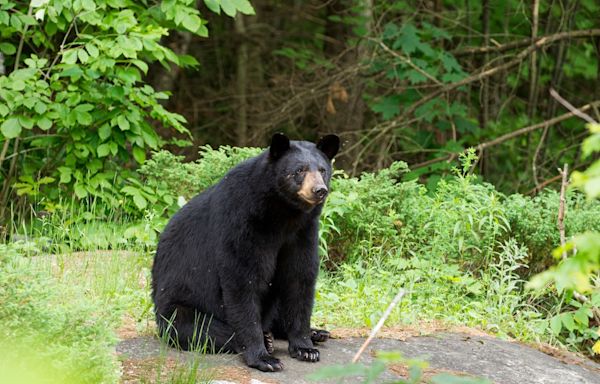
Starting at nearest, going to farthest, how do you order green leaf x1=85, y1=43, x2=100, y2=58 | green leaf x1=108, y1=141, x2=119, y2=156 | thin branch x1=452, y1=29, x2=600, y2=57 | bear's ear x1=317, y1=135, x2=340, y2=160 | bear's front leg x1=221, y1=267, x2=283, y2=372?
bear's front leg x1=221, y1=267, x2=283, y2=372 < bear's ear x1=317, y1=135, x2=340, y2=160 < green leaf x1=85, y1=43, x2=100, y2=58 < green leaf x1=108, y1=141, x2=119, y2=156 < thin branch x1=452, y1=29, x2=600, y2=57

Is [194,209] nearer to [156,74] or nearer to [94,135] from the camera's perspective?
[94,135]

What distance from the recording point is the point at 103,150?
8266 millimetres

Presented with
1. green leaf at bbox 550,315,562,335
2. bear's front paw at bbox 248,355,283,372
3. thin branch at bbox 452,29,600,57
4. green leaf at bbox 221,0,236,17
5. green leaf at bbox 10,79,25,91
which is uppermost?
thin branch at bbox 452,29,600,57

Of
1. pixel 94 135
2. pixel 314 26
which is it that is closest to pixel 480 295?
pixel 94 135

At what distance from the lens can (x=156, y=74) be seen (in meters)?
12.8

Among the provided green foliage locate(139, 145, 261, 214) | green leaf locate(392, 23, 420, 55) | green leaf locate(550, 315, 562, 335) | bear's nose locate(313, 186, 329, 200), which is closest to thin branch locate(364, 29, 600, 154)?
green leaf locate(392, 23, 420, 55)

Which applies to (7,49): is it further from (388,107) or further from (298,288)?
(298,288)

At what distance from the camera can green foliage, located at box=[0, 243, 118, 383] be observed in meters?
3.29

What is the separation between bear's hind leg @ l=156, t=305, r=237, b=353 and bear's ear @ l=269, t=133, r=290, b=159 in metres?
0.99

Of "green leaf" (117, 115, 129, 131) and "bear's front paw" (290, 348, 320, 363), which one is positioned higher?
"green leaf" (117, 115, 129, 131)

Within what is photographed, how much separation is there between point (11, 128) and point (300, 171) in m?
3.83

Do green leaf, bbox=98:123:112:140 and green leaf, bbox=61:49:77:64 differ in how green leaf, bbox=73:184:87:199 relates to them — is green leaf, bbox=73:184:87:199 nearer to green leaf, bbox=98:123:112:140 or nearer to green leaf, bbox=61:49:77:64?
green leaf, bbox=98:123:112:140

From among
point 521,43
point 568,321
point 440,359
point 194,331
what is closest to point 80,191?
point 194,331

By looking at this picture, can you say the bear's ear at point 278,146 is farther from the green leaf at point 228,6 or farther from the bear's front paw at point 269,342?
the green leaf at point 228,6
